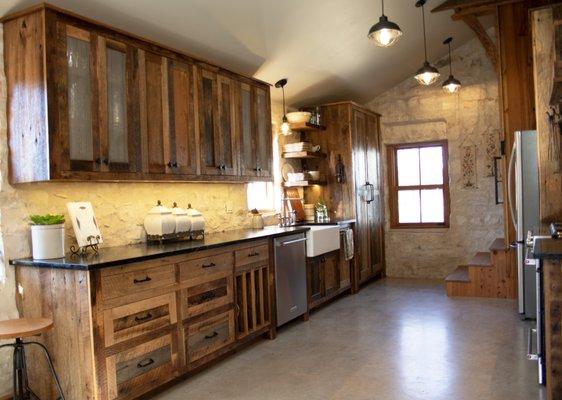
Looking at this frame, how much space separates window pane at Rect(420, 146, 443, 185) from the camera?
7234mm

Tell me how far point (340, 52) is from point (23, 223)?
374 cm

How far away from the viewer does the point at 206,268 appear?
3520 millimetres

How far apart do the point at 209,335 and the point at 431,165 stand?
4871 millimetres

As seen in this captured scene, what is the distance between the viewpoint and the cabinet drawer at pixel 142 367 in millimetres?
2779

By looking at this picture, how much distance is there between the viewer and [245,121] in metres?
4.67

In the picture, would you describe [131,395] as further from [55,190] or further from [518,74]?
[518,74]

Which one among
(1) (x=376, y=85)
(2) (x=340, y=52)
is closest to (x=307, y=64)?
A: (2) (x=340, y=52)

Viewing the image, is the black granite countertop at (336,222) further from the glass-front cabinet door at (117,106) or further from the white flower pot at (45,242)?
the white flower pot at (45,242)

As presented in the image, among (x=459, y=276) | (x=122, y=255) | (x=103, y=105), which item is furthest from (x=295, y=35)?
(x=459, y=276)

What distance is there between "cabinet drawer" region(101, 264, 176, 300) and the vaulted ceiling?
5.61ft

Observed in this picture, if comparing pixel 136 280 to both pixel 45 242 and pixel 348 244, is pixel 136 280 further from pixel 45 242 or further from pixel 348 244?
pixel 348 244

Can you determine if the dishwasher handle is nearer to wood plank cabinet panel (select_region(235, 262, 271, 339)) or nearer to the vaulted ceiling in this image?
wood plank cabinet panel (select_region(235, 262, 271, 339))

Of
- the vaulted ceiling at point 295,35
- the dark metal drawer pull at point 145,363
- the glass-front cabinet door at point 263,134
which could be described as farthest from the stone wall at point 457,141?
A: the dark metal drawer pull at point 145,363

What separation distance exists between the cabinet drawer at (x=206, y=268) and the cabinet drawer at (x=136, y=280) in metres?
0.13
